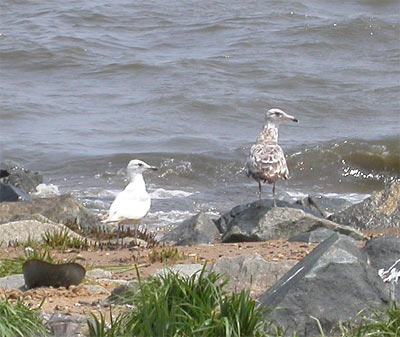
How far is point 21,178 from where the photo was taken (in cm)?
1522

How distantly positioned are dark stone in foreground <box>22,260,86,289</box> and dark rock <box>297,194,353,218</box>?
18.8 ft

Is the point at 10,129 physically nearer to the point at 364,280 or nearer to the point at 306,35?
the point at 306,35

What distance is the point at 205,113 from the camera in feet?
67.6

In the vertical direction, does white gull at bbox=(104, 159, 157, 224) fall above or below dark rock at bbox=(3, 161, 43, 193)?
above

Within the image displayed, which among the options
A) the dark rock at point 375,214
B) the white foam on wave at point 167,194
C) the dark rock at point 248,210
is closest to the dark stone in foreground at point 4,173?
the white foam on wave at point 167,194

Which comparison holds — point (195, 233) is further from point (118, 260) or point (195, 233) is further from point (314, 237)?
point (118, 260)

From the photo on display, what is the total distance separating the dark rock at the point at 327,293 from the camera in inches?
233

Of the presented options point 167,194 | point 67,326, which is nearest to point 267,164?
point 167,194

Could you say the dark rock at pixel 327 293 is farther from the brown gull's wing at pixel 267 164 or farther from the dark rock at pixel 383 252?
the brown gull's wing at pixel 267 164

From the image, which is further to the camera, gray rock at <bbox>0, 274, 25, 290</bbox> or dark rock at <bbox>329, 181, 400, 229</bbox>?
dark rock at <bbox>329, 181, 400, 229</bbox>

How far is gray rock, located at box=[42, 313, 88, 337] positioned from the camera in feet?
19.0

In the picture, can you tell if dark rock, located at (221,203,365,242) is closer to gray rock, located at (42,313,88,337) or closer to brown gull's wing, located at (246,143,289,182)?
brown gull's wing, located at (246,143,289,182)

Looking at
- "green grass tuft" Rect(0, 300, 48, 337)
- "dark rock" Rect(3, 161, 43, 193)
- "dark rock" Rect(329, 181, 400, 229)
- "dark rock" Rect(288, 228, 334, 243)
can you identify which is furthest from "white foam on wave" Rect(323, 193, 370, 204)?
"green grass tuft" Rect(0, 300, 48, 337)

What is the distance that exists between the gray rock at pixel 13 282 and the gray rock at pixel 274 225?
3.56 m
